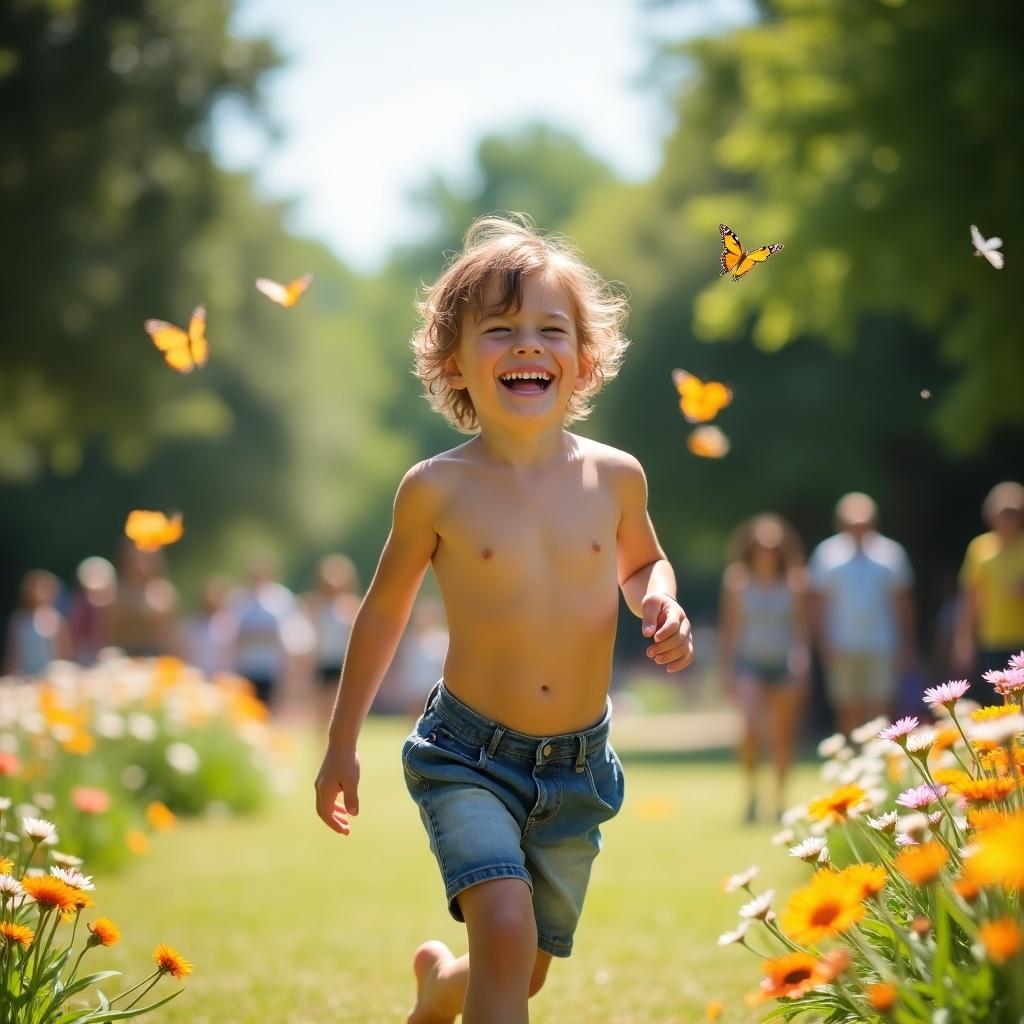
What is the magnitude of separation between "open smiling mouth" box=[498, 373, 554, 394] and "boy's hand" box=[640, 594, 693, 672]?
605 mm

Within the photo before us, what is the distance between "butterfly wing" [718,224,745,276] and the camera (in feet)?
12.6

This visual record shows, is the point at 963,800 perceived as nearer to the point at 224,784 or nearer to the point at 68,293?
the point at 224,784

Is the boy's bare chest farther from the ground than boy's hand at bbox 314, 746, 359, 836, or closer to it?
farther from the ground

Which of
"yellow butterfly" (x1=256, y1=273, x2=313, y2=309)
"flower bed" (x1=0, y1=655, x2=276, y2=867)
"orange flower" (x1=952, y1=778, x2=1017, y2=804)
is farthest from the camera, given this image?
"flower bed" (x1=0, y1=655, x2=276, y2=867)

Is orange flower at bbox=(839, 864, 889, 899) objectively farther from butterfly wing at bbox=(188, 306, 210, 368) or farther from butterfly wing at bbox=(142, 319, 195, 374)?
butterfly wing at bbox=(142, 319, 195, 374)

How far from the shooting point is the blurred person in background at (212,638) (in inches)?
642

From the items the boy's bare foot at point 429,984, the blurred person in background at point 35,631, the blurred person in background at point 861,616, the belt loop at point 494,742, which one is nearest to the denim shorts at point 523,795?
the belt loop at point 494,742

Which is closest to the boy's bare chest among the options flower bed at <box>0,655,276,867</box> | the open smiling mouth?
the open smiling mouth

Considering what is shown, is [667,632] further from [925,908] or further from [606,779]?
[925,908]

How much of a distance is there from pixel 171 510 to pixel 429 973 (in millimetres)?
26396

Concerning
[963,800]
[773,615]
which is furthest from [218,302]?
[963,800]

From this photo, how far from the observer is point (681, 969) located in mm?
5117

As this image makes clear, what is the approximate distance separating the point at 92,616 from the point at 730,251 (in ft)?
38.7

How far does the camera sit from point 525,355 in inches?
144
